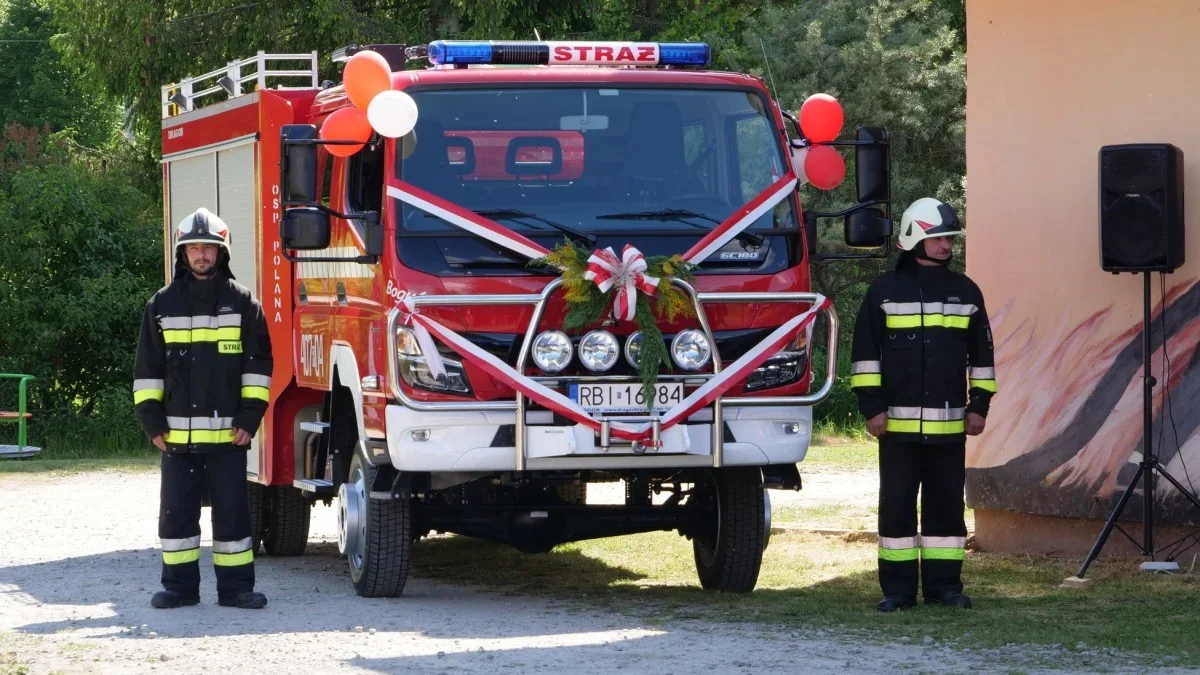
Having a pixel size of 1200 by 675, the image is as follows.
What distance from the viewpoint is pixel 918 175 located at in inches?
1046

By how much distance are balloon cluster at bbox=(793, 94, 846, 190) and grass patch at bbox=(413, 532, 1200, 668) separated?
2.23m

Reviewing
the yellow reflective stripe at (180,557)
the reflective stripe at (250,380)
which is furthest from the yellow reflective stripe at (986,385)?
the yellow reflective stripe at (180,557)

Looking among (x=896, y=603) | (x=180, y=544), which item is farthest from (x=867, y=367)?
(x=180, y=544)

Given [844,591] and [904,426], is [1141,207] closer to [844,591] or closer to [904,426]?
[904,426]

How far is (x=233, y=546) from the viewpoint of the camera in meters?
9.67

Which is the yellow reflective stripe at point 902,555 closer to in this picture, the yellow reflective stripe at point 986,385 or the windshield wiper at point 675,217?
the yellow reflective stripe at point 986,385

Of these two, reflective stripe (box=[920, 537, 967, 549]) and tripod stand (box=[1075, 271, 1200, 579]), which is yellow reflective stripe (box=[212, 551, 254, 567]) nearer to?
reflective stripe (box=[920, 537, 967, 549])

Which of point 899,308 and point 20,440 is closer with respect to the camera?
point 899,308

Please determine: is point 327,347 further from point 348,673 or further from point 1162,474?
point 1162,474

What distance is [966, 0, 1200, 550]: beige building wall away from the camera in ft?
35.9

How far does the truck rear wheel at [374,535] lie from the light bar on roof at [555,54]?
2.15m

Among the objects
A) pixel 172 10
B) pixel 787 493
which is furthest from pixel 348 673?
pixel 172 10

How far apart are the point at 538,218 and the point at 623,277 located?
0.61m

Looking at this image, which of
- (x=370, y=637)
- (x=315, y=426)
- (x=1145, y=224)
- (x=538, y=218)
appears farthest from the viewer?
(x=315, y=426)
